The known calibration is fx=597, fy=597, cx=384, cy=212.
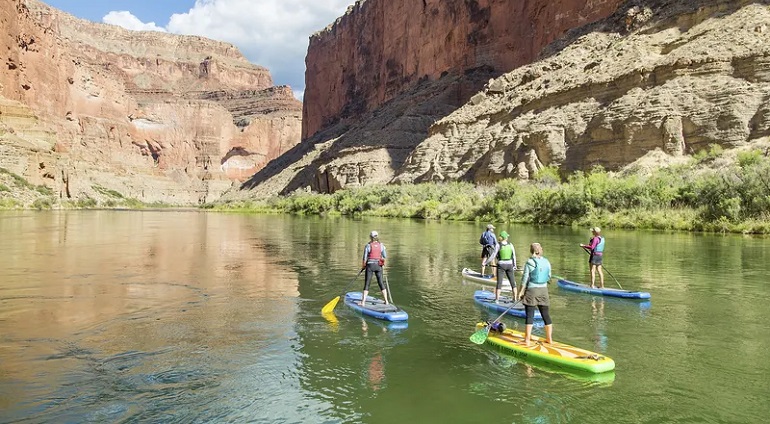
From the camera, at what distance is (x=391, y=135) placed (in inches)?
3236

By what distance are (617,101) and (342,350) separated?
42444 millimetres

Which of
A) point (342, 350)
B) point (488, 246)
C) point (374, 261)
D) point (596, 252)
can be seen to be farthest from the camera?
point (488, 246)

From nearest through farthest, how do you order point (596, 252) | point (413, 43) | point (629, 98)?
point (596, 252), point (629, 98), point (413, 43)

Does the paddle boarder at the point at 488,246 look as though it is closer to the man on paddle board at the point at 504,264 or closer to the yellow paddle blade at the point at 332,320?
the man on paddle board at the point at 504,264

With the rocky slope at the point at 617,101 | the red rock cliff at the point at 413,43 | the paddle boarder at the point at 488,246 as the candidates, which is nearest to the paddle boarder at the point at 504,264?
the paddle boarder at the point at 488,246

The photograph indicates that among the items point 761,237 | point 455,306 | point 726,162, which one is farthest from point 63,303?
point 726,162

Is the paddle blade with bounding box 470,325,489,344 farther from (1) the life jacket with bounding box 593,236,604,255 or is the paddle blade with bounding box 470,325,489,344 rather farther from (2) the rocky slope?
(2) the rocky slope

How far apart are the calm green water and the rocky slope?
24.2 metres

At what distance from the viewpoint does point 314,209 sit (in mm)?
74438

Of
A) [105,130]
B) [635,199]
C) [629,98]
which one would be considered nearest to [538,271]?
[635,199]

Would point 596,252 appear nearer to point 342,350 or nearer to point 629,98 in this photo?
point 342,350

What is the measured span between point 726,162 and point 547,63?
2783 cm

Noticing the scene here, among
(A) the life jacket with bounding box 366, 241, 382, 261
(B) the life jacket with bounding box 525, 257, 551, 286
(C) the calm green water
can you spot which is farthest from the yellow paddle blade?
(B) the life jacket with bounding box 525, 257, 551, 286

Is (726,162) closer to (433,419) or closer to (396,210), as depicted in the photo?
(396,210)
